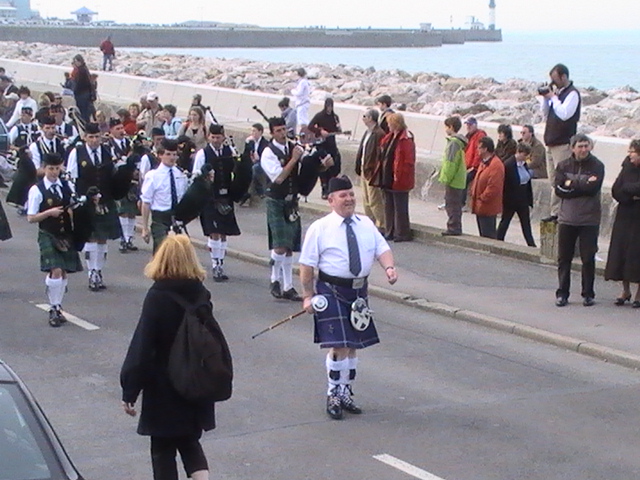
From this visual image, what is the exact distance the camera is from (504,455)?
29.2 feet

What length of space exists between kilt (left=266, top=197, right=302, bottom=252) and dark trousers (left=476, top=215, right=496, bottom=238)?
3.53 m

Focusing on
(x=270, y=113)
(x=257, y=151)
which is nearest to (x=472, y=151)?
(x=257, y=151)

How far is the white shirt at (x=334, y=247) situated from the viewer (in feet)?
32.1

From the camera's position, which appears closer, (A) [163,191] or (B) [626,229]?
(B) [626,229]

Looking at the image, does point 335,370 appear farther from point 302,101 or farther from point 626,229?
point 302,101

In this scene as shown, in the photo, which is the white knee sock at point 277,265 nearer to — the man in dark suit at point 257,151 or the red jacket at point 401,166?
the red jacket at point 401,166

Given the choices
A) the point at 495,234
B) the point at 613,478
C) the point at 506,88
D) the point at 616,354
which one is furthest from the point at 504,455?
the point at 506,88

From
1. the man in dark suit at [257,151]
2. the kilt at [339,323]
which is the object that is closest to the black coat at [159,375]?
the kilt at [339,323]

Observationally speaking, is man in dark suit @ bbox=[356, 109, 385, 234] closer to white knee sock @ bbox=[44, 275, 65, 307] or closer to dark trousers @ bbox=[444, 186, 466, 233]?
dark trousers @ bbox=[444, 186, 466, 233]

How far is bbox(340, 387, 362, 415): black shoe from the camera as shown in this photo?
993 centimetres

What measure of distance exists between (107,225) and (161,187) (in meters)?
1.22

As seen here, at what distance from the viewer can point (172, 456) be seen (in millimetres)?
7516

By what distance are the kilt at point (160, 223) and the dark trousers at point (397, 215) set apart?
160 inches

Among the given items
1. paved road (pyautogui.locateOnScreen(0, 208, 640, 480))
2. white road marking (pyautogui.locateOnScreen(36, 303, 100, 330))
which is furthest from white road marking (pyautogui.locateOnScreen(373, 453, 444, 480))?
white road marking (pyautogui.locateOnScreen(36, 303, 100, 330))
